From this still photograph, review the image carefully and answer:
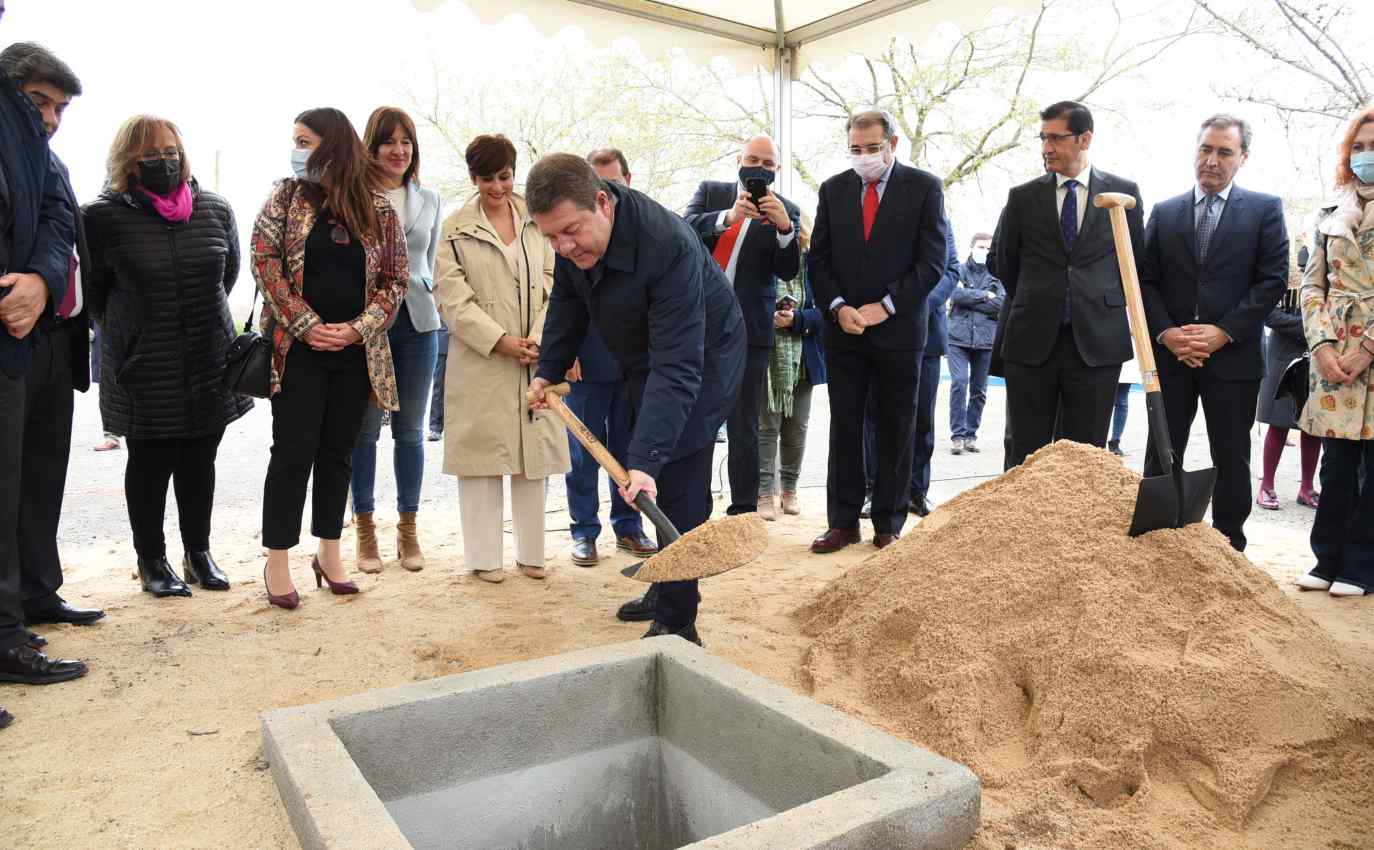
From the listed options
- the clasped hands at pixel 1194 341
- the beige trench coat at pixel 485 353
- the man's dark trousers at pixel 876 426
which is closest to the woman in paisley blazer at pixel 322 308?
the beige trench coat at pixel 485 353

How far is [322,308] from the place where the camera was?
3330 millimetres

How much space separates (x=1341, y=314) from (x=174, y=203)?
13.9 ft

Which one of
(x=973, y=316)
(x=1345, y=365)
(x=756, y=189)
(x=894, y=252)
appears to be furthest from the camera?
(x=973, y=316)

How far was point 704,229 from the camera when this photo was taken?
14.3ft

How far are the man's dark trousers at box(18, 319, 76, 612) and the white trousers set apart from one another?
4.34ft

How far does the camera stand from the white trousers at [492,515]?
12.4 ft

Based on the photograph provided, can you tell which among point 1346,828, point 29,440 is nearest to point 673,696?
point 1346,828

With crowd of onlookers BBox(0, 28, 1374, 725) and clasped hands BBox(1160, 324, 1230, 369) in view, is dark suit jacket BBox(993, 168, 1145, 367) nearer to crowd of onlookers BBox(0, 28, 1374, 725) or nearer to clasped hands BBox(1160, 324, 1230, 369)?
crowd of onlookers BBox(0, 28, 1374, 725)

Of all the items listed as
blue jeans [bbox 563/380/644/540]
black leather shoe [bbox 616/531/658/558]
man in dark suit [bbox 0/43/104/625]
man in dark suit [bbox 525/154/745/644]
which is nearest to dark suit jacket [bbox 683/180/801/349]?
blue jeans [bbox 563/380/644/540]

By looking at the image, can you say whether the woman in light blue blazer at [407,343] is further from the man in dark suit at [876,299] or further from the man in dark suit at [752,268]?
the man in dark suit at [876,299]

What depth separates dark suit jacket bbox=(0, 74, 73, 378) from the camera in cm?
259

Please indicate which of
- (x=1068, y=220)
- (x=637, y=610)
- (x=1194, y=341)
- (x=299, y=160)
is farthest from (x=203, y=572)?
(x=1194, y=341)

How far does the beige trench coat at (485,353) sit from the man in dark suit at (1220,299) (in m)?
2.52

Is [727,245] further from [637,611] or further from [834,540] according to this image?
[637,611]
